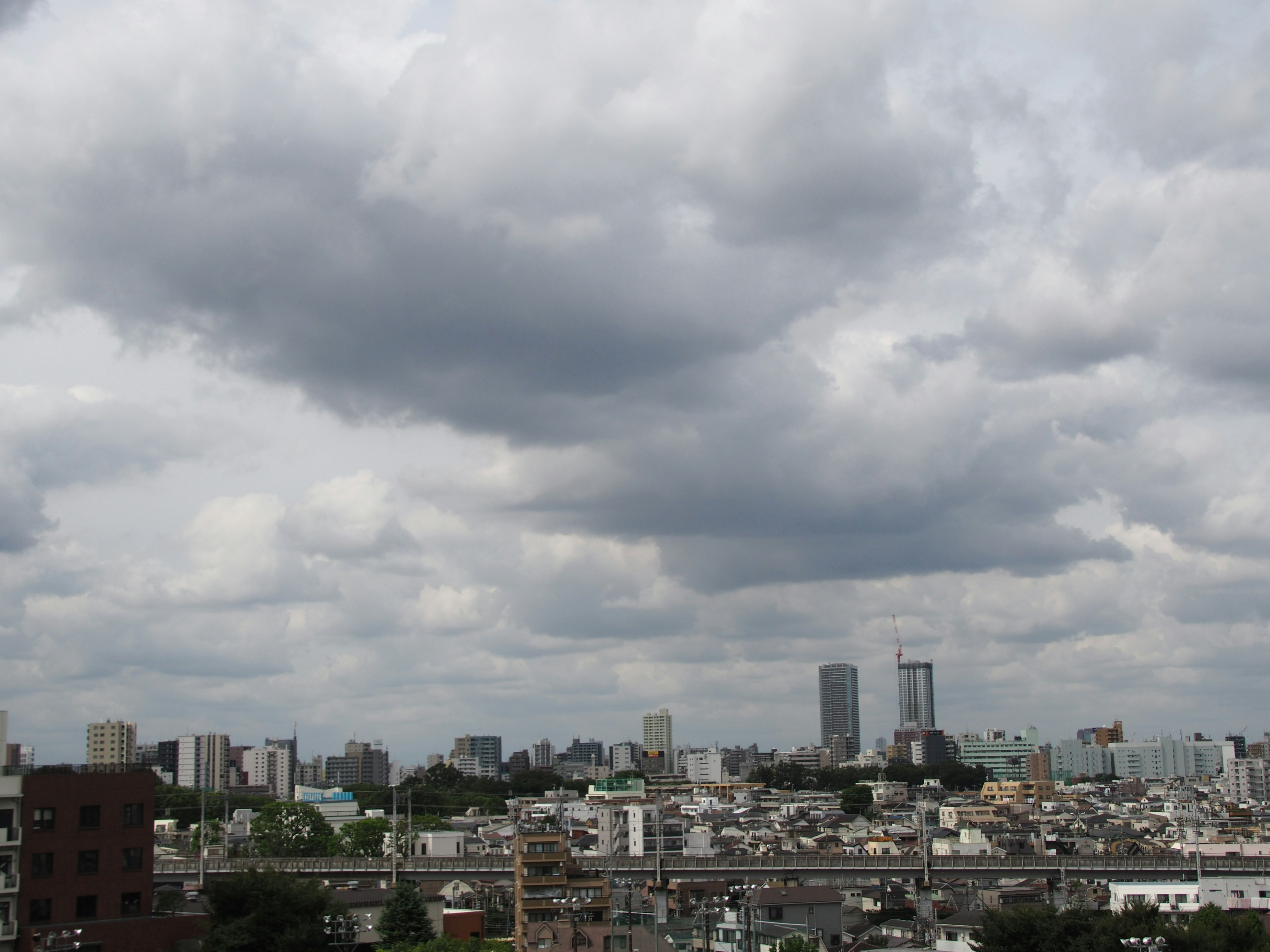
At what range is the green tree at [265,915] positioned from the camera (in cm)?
4262

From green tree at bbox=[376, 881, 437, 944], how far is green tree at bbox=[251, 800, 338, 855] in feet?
197

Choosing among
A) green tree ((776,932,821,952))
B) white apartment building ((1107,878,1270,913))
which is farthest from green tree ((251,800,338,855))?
white apartment building ((1107,878,1270,913))

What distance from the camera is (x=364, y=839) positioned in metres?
118

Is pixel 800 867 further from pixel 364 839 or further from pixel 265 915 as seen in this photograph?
pixel 265 915

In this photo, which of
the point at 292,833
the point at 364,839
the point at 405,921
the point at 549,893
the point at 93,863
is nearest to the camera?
the point at 93,863

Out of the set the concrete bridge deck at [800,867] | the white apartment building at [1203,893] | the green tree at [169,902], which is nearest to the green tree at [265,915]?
the green tree at [169,902]

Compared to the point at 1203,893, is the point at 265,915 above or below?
above

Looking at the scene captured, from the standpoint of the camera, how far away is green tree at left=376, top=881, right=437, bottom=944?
5281 centimetres

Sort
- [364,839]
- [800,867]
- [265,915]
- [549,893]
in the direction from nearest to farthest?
[265,915], [549,893], [800,867], [364,839]

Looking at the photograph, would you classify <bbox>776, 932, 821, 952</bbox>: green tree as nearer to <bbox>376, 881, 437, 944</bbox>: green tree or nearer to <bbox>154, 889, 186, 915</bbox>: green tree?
<bbox>376, 881, 437, 944</bbox>: green tree

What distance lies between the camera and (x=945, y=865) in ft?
A: 324

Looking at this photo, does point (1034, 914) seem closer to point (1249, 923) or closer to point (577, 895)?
point (1249, 923)

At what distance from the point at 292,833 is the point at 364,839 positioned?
24.1 ft

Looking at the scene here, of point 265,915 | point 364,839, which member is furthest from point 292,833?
point 265,915
